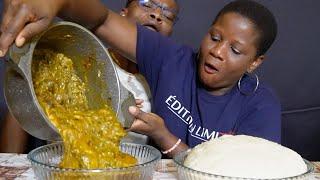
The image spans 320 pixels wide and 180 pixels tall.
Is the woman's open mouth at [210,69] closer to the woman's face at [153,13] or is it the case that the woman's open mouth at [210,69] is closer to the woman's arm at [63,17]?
the woman's arm at [63,17]

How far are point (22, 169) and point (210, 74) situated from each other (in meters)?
0.62

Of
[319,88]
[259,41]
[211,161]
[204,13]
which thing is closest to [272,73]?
[319,88]

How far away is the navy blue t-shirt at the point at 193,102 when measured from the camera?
137cm

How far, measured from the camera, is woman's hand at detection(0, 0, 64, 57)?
73 cm

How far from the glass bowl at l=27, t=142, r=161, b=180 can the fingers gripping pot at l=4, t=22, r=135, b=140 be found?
58 millimetres

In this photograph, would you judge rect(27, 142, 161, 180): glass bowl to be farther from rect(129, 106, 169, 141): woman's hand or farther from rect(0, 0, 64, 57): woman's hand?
rect(0, 0, 64, 57): woman's hand

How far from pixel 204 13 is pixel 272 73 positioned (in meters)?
0.46

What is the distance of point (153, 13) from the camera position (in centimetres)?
169

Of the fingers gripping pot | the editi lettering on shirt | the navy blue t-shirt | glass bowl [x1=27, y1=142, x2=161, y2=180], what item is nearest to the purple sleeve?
the navy blue t-shirt

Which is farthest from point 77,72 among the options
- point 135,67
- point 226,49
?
point 135,67

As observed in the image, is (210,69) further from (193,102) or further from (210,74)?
(193,102)

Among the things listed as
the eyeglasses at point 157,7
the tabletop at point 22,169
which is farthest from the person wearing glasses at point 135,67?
the tabletop at point 22,169

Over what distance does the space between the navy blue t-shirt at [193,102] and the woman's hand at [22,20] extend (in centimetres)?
62

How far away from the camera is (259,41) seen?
1397 millimetres
